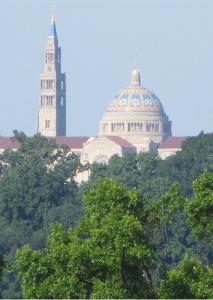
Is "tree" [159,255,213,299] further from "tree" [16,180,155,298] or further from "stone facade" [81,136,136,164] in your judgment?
"stone facade" [81,136,136,164]

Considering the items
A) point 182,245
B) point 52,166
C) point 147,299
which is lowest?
point 147,299

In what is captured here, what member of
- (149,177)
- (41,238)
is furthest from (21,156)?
(41,238)

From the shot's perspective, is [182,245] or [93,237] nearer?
[93,237]

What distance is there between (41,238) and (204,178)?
151ft

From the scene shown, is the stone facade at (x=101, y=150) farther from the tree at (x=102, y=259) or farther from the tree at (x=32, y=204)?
the tree at (x=102, y=259)

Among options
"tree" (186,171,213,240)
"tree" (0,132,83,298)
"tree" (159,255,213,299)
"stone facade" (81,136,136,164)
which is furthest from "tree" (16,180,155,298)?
"stone facade" (81,136,136,164)

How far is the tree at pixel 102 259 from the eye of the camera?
45.9 meters

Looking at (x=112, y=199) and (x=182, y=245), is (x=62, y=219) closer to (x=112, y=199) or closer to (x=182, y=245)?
(x=182, y=245)

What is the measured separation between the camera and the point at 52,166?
148m

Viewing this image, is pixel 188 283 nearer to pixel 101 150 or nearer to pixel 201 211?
pixel 201 211

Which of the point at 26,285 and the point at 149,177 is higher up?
the point at 149,177

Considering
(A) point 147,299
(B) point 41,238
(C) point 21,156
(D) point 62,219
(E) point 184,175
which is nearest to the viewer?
(A) point 147,299

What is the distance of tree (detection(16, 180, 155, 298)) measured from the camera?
45.9m

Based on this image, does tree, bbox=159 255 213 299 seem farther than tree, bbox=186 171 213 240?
No
